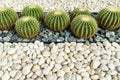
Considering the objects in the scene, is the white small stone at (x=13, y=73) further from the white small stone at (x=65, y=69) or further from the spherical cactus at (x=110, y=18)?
the spherical cactus at (x=110, y=18)

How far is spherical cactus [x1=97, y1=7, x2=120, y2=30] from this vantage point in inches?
138

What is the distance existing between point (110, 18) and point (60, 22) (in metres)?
0.81

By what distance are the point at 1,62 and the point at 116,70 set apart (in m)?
1.64

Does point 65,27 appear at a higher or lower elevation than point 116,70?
higher

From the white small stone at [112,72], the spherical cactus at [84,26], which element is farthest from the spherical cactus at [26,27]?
the white small stone at [112,72]

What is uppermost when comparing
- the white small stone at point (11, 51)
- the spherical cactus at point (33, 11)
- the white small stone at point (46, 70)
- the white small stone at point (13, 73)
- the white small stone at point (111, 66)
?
the spherical cactus at point (33, 11)

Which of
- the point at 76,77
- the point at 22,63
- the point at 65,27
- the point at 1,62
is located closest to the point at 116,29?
the point at 65,27

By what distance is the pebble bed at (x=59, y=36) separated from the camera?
3.49m

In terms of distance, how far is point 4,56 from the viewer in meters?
3.22

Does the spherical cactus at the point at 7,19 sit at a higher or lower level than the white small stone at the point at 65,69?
higher

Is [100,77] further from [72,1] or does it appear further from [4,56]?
[72,1]

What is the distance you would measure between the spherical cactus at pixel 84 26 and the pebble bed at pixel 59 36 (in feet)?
0.46

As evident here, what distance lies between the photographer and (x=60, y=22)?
3.47 m

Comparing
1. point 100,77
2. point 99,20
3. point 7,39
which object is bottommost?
point 100,77
